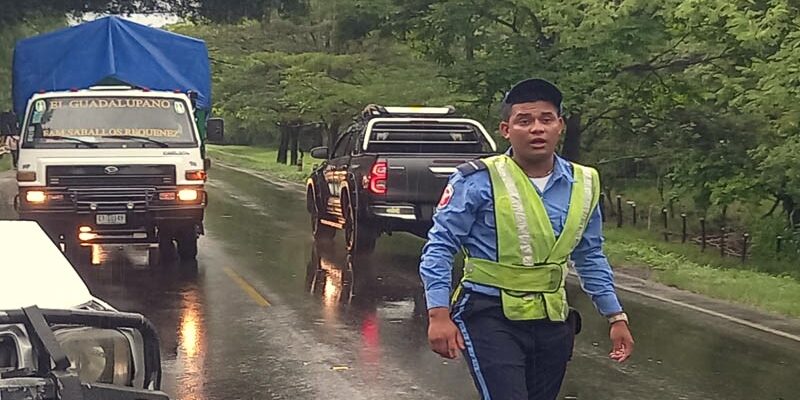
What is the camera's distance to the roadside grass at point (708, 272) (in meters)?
13.0

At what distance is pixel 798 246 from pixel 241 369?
13.7m

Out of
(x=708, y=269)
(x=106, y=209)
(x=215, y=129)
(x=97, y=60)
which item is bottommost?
(x=708, y=269)

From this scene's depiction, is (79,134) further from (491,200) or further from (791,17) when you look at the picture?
(491,200)

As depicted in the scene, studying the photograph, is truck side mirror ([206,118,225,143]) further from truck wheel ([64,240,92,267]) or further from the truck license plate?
the truck license plate

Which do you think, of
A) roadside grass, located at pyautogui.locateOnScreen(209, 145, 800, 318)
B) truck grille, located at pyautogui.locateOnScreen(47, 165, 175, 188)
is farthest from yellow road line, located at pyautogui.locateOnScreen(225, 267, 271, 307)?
roadside grass, located at pyautogui.locateOnScreen(209, 145, 800, 318)

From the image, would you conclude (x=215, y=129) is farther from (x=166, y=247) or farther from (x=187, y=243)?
(x=187, y=243)

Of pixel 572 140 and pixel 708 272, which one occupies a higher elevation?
pixel 572 140

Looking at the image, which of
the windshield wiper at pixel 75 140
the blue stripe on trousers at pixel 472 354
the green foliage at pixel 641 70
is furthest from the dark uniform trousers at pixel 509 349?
the green foliage at pixel 641 70

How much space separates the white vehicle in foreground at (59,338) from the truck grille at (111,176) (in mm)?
9435

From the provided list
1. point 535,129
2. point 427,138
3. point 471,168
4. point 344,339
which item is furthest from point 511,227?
point 427,138

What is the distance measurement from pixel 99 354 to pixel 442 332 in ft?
4.16

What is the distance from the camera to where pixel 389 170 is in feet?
50.0

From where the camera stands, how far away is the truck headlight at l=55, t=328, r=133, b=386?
3807 mm

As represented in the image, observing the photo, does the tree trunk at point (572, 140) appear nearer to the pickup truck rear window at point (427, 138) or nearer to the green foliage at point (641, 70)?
the green foliage at point (641, 70)
